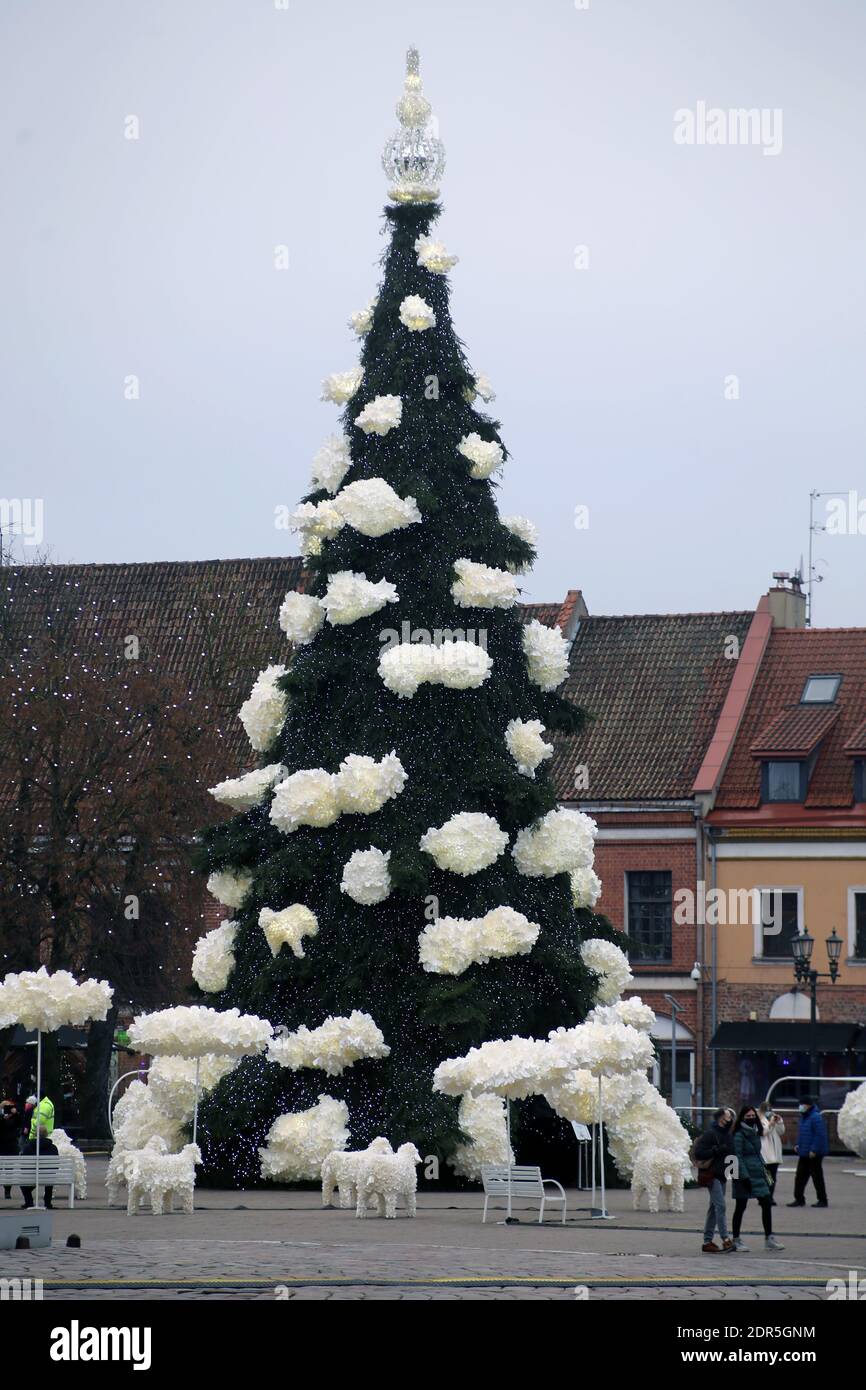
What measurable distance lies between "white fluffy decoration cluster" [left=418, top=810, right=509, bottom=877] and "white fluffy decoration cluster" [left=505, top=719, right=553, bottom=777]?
174 cm

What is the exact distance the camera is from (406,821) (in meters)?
32.3

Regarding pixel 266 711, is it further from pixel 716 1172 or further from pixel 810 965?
pixel 810 965

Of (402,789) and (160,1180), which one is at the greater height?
(402,789)

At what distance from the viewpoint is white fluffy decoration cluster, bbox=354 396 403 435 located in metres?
33.7

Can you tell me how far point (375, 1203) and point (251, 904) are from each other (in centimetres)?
696

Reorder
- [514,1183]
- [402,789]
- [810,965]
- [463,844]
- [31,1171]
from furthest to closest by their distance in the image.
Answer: [810,965]
[402,789]
[463,844]
[31,1171]
[514,1183]

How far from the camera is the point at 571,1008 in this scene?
108 ft

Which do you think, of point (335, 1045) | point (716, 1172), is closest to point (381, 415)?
point (335, 1045)

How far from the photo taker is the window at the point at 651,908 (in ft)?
172

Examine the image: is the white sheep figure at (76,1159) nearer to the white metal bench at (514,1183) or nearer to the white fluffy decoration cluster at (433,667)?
the white metal bench at (514,1183)

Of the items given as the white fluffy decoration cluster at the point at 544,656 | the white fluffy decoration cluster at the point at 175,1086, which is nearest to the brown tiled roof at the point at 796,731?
the white fluffy decoration cluster at the point at 544,656

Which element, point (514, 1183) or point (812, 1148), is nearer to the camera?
point (514, 1183)

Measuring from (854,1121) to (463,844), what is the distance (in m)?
14.1
